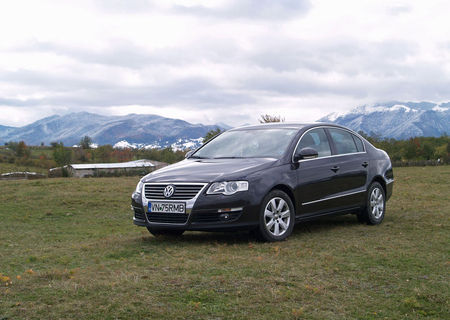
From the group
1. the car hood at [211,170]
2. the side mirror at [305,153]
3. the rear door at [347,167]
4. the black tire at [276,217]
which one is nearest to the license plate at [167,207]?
the car hood at [211,170]

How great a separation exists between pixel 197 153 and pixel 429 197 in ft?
26.2

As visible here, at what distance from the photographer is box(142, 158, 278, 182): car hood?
7152mm

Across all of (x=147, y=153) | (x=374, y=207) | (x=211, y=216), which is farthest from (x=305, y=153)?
(x=147, y=153)

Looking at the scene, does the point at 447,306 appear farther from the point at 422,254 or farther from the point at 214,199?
the point at 214,199

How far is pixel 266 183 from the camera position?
23.9 ft

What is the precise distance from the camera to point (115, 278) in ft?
→ 16.9

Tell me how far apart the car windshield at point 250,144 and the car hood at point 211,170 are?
31 cm

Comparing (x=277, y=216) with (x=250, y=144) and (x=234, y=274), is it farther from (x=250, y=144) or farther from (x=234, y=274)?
(x=234, y=274)

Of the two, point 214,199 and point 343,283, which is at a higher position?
point 214,199

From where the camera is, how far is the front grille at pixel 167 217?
7.12m

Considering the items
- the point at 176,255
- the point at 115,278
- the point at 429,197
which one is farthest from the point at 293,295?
the point at 429,197

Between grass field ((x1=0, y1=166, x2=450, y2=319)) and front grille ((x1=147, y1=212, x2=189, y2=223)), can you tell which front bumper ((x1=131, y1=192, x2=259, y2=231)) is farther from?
grass field ((x1=0, y1=166, x2=450, y2=319))

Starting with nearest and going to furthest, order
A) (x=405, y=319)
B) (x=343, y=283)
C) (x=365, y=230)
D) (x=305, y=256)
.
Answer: (x=405, y=319), (x=343, y=283), (x=305, y=256), (x=365, y=230)

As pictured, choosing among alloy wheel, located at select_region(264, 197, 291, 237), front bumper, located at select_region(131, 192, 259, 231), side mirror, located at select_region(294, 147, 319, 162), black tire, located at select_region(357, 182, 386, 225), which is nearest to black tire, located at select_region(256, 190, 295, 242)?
alloy wheel, located at select_region(264, 197, 291, 237)
